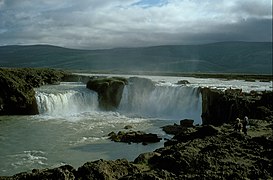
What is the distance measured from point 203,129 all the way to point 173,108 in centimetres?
2232

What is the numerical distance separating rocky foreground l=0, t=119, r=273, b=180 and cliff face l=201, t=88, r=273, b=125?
1106cm

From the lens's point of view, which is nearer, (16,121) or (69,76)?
(16,121)

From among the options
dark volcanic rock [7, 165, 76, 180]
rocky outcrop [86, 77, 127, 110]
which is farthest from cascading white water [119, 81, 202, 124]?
dark volcanic rock [7, 165, 76, 180]

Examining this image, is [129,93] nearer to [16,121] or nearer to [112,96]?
[112,96]

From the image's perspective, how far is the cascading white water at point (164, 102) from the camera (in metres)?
41.2

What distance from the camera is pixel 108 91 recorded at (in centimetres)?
4697

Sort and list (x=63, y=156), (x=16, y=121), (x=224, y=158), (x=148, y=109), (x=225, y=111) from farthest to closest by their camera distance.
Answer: (x=148, y=109), (x=16, y=121), (x=225, y=111), (x=63, y=156), (x=224, y=158)

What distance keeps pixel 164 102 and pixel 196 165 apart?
101 feet

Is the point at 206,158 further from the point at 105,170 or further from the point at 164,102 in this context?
the point at 164,102

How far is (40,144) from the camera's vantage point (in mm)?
26203

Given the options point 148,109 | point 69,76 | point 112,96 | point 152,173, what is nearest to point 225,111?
point 148,109

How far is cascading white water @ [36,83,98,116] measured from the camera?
40906 mm

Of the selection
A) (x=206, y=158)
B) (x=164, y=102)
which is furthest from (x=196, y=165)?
(x=164, y=102)

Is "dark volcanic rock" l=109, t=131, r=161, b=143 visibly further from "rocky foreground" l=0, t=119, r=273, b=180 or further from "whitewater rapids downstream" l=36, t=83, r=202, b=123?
"whitewater rapids downstream" l=36, t=83, r=202, b=123
